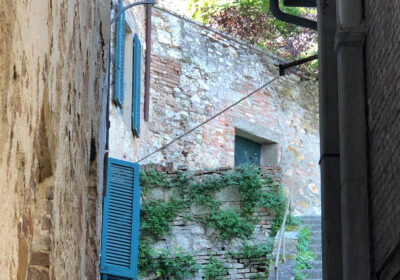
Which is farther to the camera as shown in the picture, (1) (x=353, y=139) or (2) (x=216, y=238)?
(2) (x=216, y=238)

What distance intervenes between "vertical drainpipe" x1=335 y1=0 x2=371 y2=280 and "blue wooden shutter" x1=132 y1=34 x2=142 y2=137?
22.1 ft

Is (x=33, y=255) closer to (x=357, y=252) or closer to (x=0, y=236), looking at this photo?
(x=0, y=236)

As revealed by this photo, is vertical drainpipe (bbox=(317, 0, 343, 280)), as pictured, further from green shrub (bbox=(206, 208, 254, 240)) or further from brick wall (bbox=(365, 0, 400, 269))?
green shrub (bbox=(206, 208, 254, 240))

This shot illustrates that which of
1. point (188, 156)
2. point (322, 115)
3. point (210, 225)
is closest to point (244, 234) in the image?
point (210, 225)

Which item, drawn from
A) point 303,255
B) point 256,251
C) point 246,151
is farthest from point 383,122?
point 246,151

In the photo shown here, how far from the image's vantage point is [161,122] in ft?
52.1

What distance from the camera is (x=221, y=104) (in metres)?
16.9

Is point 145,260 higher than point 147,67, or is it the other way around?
point 147,67

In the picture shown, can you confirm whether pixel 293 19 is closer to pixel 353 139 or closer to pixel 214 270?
pixel 353 139

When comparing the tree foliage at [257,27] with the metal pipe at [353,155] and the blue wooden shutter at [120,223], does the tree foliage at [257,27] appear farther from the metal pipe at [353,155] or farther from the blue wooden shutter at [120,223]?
the metal pipe at [353,155]

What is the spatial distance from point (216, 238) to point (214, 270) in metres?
0.65

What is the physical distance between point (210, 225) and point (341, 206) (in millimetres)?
5842

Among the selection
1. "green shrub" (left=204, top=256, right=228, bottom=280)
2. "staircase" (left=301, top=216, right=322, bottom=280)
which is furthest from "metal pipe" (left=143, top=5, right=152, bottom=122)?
"green shrub" (left=204, top=256, right=228, bottom=280)

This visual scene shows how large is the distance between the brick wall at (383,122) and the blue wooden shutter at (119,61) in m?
6.08
